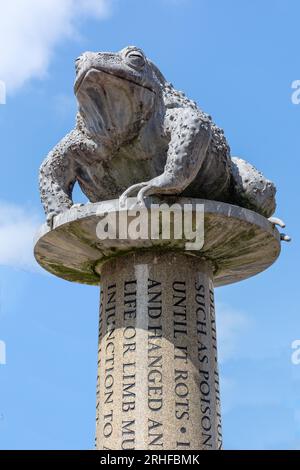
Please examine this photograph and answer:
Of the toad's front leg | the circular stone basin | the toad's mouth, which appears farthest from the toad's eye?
the circular stone basin

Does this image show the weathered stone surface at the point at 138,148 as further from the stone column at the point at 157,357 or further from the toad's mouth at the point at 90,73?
the stone column at the point at 157,357

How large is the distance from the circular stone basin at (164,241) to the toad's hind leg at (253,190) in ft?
1.22

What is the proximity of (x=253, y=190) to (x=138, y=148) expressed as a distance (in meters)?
1.54

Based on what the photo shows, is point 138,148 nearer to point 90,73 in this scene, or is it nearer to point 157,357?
point 90,73

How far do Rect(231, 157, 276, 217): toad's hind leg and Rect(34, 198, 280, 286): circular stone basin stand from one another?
373mm

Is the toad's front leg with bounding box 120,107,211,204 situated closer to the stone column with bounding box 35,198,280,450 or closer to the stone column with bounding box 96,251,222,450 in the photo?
the stone column with bounding box 35,198,280,450

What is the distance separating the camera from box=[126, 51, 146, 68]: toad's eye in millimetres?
9594

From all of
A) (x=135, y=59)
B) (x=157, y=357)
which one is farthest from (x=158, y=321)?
(x=135, y=59)

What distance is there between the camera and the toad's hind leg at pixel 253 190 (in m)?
10.1

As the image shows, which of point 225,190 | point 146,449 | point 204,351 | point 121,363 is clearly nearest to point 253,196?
point 225,190

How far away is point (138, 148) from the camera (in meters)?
9.83

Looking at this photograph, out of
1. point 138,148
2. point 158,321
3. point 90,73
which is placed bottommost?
point 158,321

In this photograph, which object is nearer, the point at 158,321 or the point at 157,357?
the point at 157,357

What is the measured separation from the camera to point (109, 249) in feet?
32.5
